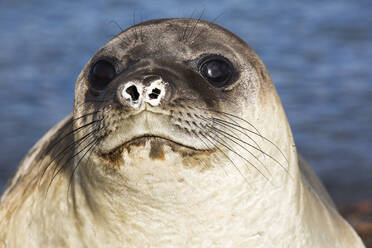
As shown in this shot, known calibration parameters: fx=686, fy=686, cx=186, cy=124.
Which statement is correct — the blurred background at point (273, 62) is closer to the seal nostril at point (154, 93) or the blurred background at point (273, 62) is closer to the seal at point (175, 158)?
the seal at point (175, 158)

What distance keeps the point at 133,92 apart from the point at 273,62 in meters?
9.32

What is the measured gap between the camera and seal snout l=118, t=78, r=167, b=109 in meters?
2.82

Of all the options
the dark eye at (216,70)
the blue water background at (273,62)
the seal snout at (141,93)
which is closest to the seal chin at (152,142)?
the seal snout at (141,93)

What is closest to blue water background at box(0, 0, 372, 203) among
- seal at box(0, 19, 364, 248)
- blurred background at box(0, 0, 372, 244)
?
blurred background at box(0, 0, 372, 244)

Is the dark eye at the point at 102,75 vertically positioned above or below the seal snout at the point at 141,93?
above

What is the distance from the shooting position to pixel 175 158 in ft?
9.77

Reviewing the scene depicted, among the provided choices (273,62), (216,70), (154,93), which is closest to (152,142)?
(154,93)

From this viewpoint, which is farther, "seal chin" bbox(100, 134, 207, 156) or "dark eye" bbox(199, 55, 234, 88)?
"dark eye" bbox(199, 55, 234, 88)

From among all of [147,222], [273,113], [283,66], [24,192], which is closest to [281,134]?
[273,113]

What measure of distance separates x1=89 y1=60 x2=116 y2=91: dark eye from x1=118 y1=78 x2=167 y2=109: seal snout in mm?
551

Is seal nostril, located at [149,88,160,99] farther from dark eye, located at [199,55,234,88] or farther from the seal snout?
dark eye, located at [199,55,234,88]

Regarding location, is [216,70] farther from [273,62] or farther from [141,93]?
[273,62]

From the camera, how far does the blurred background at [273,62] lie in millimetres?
8719

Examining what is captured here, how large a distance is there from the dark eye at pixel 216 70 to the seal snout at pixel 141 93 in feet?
1.63
